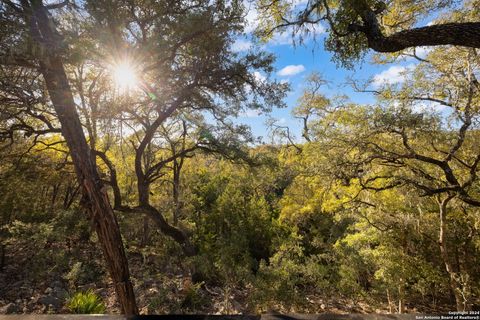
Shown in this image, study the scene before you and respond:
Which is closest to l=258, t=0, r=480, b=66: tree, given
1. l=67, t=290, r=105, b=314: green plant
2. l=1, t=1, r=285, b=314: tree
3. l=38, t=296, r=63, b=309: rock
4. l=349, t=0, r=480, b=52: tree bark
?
l=349, t=0, r=480, b=52: tree bark

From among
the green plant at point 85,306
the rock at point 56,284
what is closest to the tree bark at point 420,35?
the green plant at point 85,306

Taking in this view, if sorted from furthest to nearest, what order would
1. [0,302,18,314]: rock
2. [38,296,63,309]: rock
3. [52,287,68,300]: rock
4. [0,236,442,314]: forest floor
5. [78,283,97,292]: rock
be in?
1. [78,283,97,292]: rock
2. [52,287,68,300]: rock
3. [38,296,63,309]: rock
4. [0,236,442,314]: forest floor
5. [0,302,18,314]: rock

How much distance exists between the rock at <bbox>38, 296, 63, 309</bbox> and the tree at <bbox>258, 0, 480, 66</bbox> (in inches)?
375

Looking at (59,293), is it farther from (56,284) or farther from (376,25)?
(376,25)

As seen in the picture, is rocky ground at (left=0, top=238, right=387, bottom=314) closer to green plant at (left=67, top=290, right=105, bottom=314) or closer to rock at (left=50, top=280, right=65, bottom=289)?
rock at (left=50, top=280, right=65, bottom=289)

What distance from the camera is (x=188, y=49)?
6504 millimetres

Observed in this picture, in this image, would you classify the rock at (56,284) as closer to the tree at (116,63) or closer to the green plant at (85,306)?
the green plant at (85,306)

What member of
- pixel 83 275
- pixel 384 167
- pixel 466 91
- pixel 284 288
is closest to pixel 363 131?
pixel 384 167

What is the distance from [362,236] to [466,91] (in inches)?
177

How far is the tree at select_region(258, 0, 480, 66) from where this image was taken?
2969 millimetres

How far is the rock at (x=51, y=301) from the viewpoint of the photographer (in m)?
7.90

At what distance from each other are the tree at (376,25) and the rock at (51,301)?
9.53m

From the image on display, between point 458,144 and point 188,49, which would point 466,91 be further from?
point 188,49

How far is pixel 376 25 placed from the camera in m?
3.73
